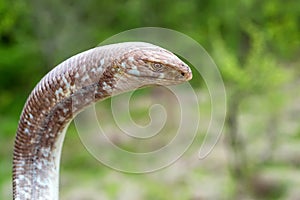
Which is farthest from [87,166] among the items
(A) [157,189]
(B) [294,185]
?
(B) [294,185]

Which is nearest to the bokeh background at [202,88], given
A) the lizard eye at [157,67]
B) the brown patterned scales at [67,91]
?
the brown patterned scales at [67,91]

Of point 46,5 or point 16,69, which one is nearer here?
point 46,5

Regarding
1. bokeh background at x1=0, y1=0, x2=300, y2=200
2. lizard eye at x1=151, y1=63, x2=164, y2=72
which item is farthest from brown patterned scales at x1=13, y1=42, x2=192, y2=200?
bokeh background at x1=0, y1=0, x2=300, y2=200

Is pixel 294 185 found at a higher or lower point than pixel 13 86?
lower

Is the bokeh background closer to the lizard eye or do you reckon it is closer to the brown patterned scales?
the brown patterned scales

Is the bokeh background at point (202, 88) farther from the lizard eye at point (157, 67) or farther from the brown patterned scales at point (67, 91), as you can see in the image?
the lizard eye at point (157, 67)

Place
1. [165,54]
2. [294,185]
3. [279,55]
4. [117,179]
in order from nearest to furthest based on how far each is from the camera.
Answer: [165,54] → [294,185] → [117,179] → [279,55]

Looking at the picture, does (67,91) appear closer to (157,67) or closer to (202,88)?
(157,67)

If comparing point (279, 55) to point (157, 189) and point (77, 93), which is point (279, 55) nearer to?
point (157, 189)
